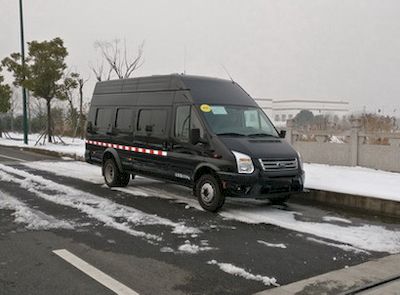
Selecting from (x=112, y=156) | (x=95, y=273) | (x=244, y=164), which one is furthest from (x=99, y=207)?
(x=95, y=273)

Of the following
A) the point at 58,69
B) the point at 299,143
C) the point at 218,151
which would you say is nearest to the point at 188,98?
the point at 218,151

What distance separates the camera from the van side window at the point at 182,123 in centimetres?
842

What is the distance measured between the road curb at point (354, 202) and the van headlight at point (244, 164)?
2.48m

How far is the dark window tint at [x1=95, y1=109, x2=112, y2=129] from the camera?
10.8 meters

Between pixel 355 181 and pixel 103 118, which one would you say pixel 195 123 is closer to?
pixel 103 118

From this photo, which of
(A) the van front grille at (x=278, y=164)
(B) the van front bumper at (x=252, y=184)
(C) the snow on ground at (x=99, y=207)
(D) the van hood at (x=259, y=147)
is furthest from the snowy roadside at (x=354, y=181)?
(C) the snow on ground at (x=99, y=207)

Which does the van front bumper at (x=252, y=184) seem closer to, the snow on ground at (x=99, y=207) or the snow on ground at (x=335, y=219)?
the snow on ground at (x=335, y=219)

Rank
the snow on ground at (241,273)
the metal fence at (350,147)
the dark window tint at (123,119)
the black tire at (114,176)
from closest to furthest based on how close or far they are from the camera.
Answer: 1. the snow on ground at (241,273)
2. the dark window tint at (123,119)
3. the black tire at (114,176)
4. the metal fence at (350,147)

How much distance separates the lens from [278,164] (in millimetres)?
7715

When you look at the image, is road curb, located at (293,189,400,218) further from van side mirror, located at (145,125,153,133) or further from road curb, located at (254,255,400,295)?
van side mirror, located at (145,125,153,133)

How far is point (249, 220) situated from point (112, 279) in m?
3.37

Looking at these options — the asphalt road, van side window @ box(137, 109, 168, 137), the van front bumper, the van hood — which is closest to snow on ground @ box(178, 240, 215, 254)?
the asphalt road

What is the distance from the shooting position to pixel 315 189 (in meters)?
9.34

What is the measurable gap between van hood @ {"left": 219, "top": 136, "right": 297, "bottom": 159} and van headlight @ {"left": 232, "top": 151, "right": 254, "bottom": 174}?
11cm
